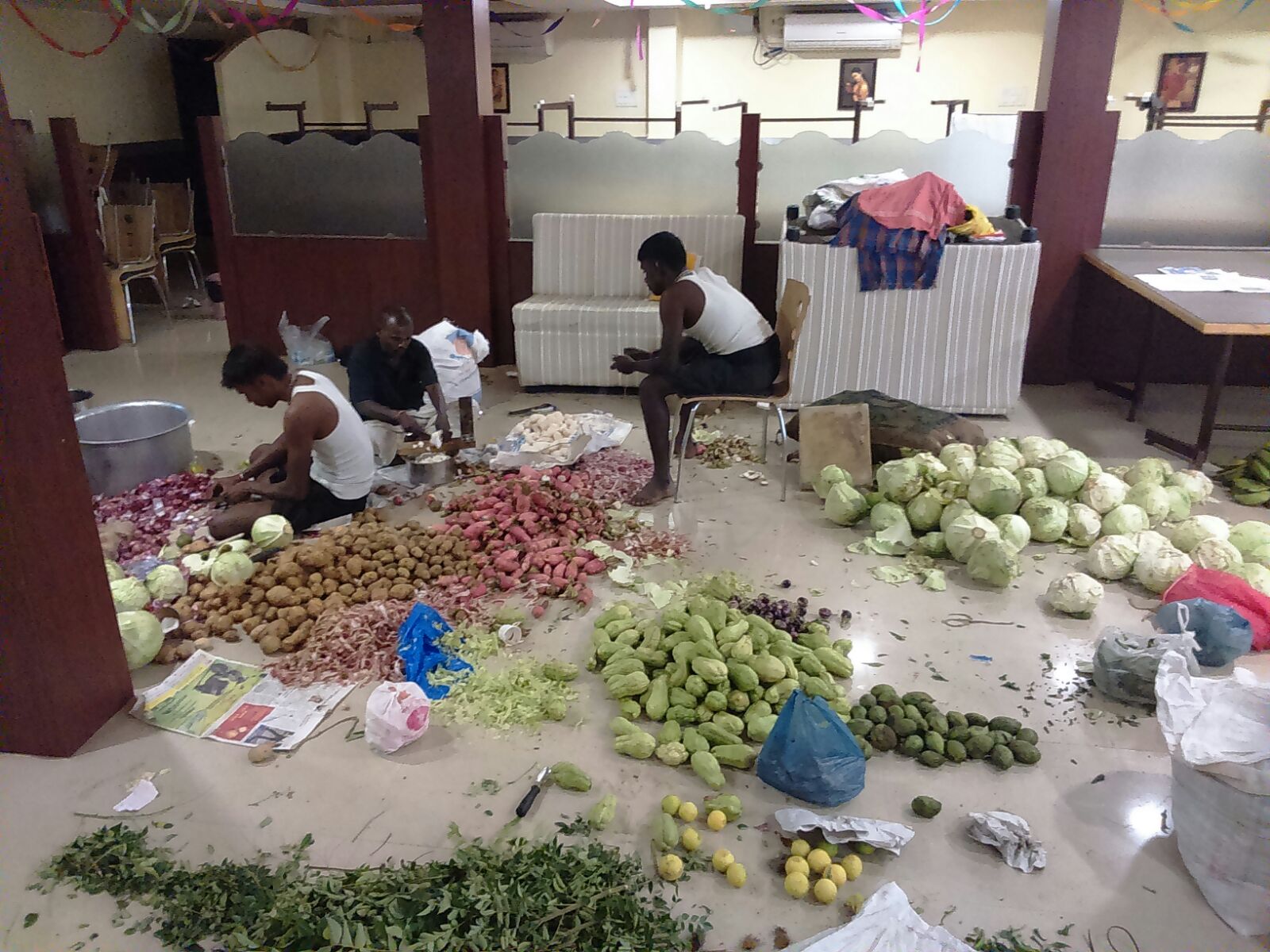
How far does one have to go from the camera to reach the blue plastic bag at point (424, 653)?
2.88 metres

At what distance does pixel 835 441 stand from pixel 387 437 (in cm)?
221

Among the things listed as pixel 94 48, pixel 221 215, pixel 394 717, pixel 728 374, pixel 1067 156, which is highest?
pixel 94 48

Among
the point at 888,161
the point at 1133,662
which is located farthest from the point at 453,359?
the point at 1133,662

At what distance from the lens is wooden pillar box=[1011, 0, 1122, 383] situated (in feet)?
17.1

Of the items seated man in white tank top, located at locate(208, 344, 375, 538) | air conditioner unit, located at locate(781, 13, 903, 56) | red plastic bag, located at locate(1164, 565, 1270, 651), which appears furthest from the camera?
air conditioner unit, located at locate(781, 13, 903, 56)

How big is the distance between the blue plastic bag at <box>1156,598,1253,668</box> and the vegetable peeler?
2.03 meters

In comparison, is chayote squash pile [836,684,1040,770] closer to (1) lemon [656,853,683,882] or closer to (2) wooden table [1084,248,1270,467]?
(1) lemon [656,853,683,882]

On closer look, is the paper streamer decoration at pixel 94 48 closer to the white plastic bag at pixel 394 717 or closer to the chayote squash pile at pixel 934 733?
the white plastic bag at pixel 394 717

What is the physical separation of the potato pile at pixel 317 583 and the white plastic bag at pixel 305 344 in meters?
2.97

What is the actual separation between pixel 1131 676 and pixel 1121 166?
3.99 m

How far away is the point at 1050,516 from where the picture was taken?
3764mm

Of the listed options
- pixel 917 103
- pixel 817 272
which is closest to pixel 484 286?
pixel 817 272

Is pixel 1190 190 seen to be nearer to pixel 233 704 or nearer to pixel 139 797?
pixel 233 704

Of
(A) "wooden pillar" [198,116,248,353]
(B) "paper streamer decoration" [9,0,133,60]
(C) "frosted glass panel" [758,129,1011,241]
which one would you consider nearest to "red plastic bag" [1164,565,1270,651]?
(C) "frosted glass panel" [758,129,1011,241]
